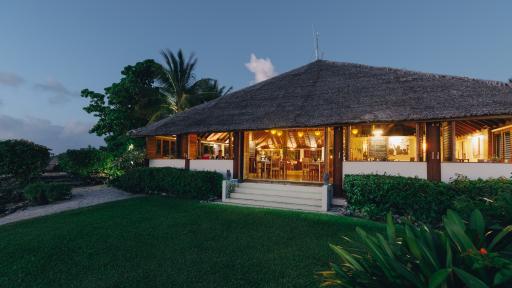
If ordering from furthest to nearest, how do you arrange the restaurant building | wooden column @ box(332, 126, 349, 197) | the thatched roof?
wooden column @ box(332, 126, 349, 197) → the restaurant building → the thatched roof

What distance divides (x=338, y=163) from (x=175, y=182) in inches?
251

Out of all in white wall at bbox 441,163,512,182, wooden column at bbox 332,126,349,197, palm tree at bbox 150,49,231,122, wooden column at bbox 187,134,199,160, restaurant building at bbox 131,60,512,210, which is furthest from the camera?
palm tree at bbox 150,49,231,122

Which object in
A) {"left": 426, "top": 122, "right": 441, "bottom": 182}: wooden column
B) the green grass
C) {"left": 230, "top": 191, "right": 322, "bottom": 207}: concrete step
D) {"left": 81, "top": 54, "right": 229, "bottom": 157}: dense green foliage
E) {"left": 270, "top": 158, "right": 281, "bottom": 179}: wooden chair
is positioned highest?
{"left": 81, "top": 54, "right": 229, "bottom": 157}: dense green foliage

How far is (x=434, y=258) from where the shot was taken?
61.9 inches

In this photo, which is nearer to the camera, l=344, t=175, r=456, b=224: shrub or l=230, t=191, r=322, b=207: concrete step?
l=344, t=175, r=456, b=224: shrub

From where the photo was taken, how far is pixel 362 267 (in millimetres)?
1824

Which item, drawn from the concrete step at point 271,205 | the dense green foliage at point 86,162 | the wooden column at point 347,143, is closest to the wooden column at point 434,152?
the wooden column at point 347,143

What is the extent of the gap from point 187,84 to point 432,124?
19.2 metres

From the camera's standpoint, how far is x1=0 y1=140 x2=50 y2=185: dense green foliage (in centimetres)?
1159

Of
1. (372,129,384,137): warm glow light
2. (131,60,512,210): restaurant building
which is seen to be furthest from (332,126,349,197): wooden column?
(372,129,384,137): warm glow light

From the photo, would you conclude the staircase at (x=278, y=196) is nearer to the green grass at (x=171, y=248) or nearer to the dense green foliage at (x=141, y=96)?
the green grass at (x=171, y=248)

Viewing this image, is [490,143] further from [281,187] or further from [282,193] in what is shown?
[282,193]

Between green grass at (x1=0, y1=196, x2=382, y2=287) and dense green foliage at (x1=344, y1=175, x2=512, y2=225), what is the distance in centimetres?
74

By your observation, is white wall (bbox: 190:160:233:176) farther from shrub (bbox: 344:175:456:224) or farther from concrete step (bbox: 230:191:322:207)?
shrub (bbox: 344:175:456:224)
